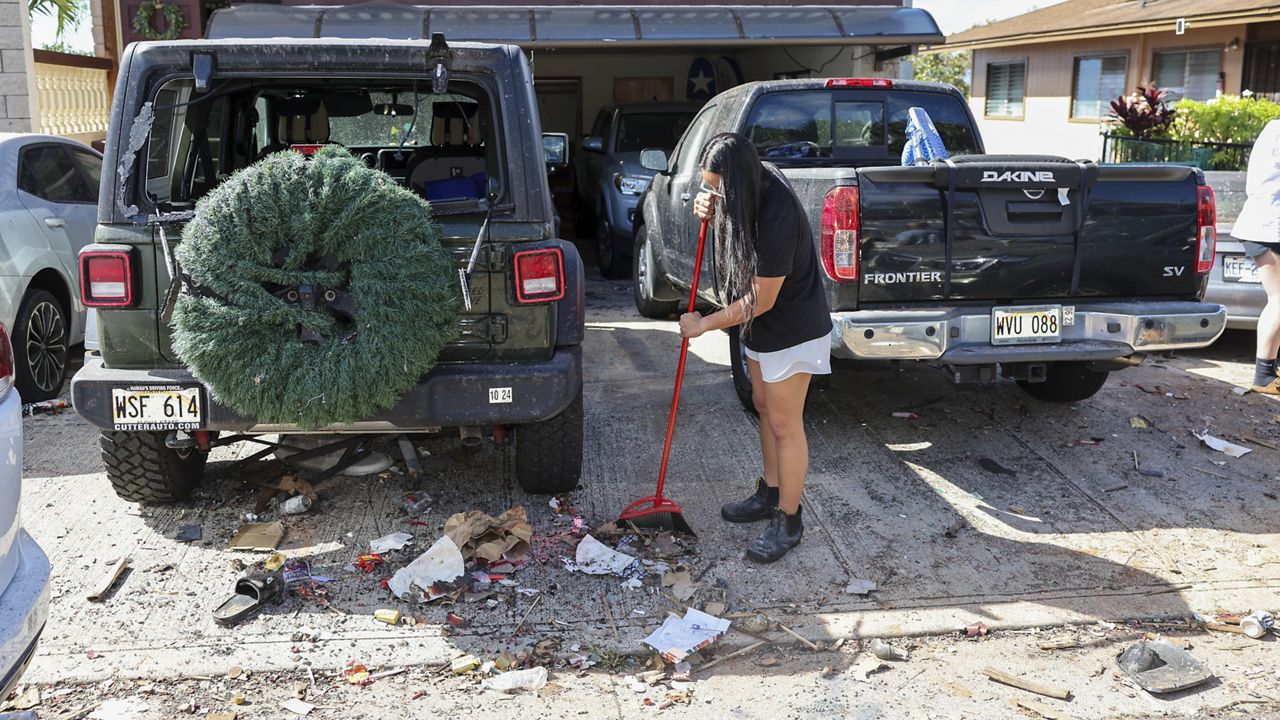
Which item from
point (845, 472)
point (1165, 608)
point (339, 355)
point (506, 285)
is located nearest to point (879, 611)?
point (1165, 608)

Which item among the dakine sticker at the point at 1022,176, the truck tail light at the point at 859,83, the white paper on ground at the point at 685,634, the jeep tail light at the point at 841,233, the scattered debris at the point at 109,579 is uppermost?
the truck tail light at the point at 859,83

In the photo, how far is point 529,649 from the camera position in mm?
4105

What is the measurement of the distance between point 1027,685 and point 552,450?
2229mm

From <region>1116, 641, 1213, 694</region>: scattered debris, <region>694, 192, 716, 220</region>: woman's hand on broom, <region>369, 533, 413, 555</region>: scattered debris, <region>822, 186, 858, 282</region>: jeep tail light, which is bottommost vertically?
<region>1116, 641, 1213, 694</region>: scattered debris

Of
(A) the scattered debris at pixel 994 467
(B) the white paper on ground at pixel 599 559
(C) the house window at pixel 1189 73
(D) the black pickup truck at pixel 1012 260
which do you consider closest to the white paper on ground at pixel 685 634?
(B) the white paper on ground at pixel 599 559

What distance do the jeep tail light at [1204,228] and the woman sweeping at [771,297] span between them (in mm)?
2194

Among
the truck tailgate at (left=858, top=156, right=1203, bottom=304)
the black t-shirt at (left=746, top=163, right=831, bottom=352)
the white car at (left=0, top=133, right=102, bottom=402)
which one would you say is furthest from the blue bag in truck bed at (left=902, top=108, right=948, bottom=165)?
the white car at (left=0, top=133, right=102, bottom=402)

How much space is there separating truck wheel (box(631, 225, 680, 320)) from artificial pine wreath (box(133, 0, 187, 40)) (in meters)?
6.53

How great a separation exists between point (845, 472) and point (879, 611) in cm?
150

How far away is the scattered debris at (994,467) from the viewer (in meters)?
5.88

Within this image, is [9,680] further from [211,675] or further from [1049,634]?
[1049,634]

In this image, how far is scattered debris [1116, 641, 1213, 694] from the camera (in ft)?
12.7

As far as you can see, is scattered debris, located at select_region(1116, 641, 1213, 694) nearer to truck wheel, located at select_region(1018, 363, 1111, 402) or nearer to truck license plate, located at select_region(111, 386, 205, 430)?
truck wheel, located at select_region(1018, 363, 1111, 402)

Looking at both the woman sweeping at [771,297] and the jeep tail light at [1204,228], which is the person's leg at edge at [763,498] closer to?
the woman sweeping at [771,297]
